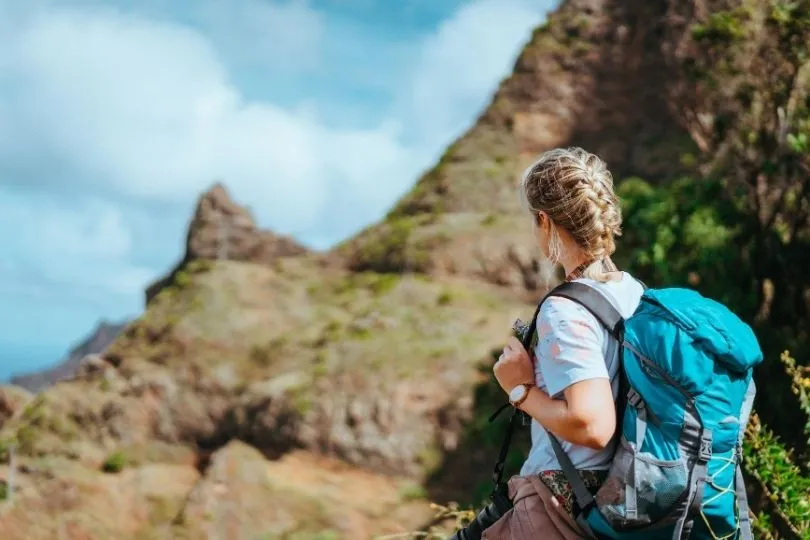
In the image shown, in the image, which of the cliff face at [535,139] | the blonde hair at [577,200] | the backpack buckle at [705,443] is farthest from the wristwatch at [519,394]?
the cliff face at [535,139]

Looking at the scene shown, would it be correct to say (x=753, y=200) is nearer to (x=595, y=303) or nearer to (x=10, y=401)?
(x=595, y=303)

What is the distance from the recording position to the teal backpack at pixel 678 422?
2242 millimetres

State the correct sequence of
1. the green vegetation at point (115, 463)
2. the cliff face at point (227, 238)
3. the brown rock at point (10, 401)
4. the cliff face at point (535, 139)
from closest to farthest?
the green vegetation at point (115, 463)
the cliff face at point (535, 139)
the brown rock at point (10, 401)
the cliff face at point (227, 238)

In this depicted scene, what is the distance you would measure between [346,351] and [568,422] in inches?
823

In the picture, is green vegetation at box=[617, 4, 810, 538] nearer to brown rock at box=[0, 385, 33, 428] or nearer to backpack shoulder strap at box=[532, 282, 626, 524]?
backpack shoulder strap at box=[532, 282, 626, 524]

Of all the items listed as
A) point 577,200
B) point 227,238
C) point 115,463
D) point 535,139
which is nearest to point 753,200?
A: point 577,200

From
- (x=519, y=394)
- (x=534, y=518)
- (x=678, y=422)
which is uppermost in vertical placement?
(x=519, y=394)

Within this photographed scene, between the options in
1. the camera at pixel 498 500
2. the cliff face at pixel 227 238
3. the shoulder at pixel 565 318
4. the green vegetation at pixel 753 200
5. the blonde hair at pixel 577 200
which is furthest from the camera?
the cliff face at pixel 227 238

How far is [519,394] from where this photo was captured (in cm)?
251

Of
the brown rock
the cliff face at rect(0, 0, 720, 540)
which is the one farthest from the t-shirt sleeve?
the brown rock

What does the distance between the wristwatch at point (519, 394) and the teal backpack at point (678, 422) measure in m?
0.27

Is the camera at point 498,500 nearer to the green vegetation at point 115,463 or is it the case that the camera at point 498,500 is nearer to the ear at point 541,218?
A: the ear at point 541,218

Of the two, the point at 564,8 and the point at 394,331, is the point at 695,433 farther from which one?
the point at 564,8

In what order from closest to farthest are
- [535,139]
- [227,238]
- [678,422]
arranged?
[678,422], [227,238], [535,139]
